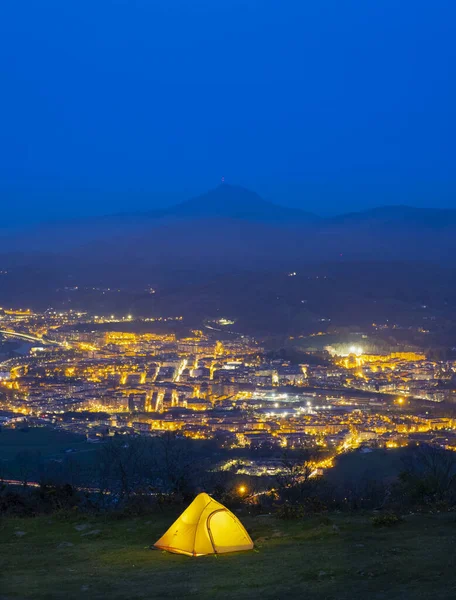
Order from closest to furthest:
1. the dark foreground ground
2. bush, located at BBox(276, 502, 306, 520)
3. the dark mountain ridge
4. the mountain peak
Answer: the dark foreground ground, bush, located at BBox(276, 502, 306, 520), the dark mountain ridge, the mountain peak

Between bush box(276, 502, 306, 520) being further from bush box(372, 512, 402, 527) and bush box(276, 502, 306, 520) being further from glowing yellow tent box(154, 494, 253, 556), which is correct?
glowing yellow tent box(154, 494, 253, 556)

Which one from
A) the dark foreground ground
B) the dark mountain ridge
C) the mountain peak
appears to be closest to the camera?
the dark foreground ground

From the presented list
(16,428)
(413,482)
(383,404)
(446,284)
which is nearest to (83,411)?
(16,428)

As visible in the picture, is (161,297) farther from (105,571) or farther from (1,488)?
(105,571)

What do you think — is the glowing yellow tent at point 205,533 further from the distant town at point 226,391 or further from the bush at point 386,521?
the distant town at point 226,391

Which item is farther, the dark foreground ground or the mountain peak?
the mountain peak

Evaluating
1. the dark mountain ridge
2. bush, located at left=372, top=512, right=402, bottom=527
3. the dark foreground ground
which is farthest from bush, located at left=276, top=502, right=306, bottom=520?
the dark mountain ridge
